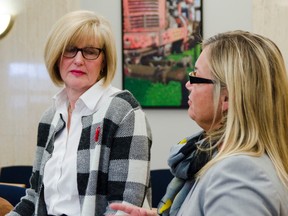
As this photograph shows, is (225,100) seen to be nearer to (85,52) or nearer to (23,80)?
(85,52)

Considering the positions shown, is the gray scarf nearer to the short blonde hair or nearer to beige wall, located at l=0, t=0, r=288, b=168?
the short blonde hair

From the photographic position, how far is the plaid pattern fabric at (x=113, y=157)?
70.9 inches

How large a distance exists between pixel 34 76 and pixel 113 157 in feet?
9.84

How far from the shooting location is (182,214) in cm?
129

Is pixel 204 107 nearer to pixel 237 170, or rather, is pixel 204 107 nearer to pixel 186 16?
pixel 237 170

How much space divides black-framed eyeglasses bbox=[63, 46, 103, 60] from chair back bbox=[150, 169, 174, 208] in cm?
157

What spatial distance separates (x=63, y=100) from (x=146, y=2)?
2.40m

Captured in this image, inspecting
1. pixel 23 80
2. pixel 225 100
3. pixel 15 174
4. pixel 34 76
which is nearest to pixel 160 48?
pixel 34 76

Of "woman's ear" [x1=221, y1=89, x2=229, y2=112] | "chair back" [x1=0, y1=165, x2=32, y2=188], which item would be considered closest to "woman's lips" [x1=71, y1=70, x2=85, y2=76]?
"woman's ear" [x1=221, y1=89, x2=229, y2=112]

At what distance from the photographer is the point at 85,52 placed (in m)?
1.94

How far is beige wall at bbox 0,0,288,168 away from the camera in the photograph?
4188 mm

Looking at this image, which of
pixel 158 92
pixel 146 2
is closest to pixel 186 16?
pixel 146 2

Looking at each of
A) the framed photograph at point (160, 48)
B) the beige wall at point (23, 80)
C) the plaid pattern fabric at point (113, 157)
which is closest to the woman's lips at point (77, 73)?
the plaid pattern fabric at point (113, 157)

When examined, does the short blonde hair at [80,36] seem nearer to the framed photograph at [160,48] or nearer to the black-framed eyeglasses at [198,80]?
the black-framed eyeglasses at [198,80]
